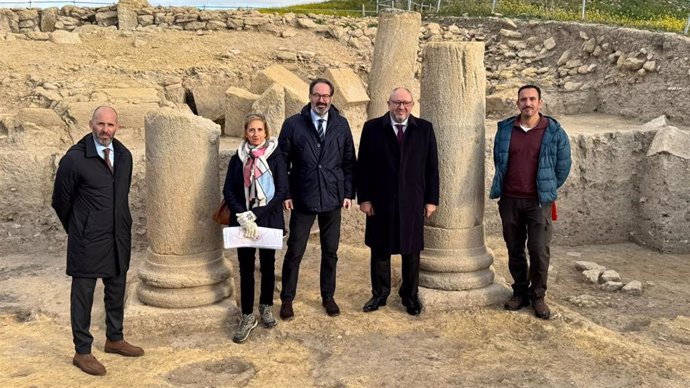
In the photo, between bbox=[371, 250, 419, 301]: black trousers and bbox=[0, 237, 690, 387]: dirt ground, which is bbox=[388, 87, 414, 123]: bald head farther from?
bbox=[0, 237, 690, 387]: dirt ground

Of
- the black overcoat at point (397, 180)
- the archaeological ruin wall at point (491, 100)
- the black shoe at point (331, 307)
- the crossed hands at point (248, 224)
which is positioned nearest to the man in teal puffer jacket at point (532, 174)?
the black overcoat at point (397, 180)

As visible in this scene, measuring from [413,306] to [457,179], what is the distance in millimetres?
1337

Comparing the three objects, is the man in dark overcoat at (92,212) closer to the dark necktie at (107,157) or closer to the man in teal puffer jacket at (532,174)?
the dark necktie at (107,157)

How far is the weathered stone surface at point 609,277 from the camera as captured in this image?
7.70 m

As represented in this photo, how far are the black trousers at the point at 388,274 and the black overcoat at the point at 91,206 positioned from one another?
8.02 feet

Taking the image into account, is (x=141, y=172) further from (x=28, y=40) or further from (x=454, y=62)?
(x=28, y=40)

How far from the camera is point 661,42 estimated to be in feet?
40.6

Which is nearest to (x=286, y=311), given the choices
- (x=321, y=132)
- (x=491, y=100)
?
(x=321, y=132)

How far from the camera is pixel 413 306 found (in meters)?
6.47

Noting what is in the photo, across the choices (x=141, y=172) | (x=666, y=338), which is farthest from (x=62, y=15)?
(x=666, y=338)

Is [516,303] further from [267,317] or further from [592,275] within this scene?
[267,317]

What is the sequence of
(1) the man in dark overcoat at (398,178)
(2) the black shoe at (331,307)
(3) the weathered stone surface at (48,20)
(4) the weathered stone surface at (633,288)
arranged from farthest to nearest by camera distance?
(3) the weathered stone surface at (48,20) → (4) the weathered stone surface at (633,288) → (2) the black shoe at (331,307) → (1) the man in dark overcoat at (398,178)

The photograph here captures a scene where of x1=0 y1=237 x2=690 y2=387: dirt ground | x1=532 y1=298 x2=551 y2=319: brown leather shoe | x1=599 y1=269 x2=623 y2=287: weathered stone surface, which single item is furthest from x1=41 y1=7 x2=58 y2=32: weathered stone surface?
x1=532 y1=298 x2=551 y2=319: brown leather shoe

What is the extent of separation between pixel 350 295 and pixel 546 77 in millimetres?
9609
